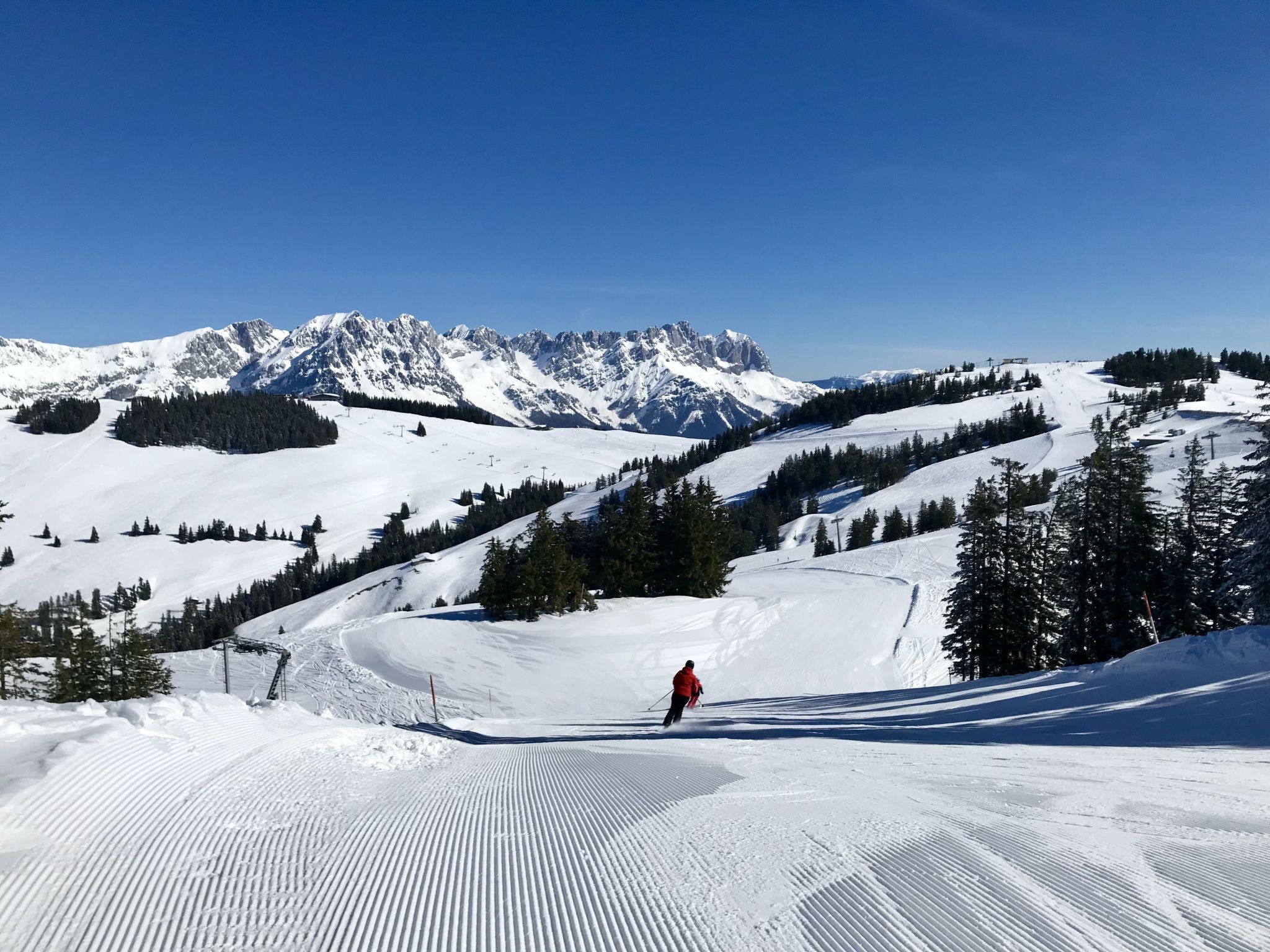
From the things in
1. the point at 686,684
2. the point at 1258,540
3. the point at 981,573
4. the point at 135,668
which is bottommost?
the point at 135,668

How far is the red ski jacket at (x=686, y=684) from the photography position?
1488 centimetres

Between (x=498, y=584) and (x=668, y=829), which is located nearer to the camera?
(x=668, y=829)

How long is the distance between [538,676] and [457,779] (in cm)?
3172

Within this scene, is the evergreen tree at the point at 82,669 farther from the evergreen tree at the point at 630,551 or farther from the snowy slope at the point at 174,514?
the snowy slope at the point at 174,514

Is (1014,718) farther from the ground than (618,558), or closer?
farther from the ground

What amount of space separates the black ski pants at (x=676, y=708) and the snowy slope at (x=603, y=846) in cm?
631

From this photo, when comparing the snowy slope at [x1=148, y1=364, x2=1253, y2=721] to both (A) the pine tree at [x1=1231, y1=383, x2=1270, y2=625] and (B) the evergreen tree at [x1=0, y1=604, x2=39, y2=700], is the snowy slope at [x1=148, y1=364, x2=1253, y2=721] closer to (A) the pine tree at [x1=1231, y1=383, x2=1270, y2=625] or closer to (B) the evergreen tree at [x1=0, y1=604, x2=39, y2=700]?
(B) the evergreen tree at [x1=0, y1=604, x2=39, y2=700]

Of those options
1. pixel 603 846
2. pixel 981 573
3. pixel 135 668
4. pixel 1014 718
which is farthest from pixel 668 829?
pixel 135 668

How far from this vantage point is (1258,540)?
22672mm

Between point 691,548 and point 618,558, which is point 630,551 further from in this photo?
point 691,548

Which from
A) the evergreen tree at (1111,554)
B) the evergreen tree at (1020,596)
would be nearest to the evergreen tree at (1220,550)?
the evergreen tree at (1111,554)

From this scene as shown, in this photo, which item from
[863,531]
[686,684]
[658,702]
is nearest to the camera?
[686,684]

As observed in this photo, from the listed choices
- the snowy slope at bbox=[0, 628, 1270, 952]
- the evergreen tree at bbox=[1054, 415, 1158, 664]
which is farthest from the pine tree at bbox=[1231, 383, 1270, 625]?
the snowy slope at bbox=[0, 628, 1270, 952]

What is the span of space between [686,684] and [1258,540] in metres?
19.9
